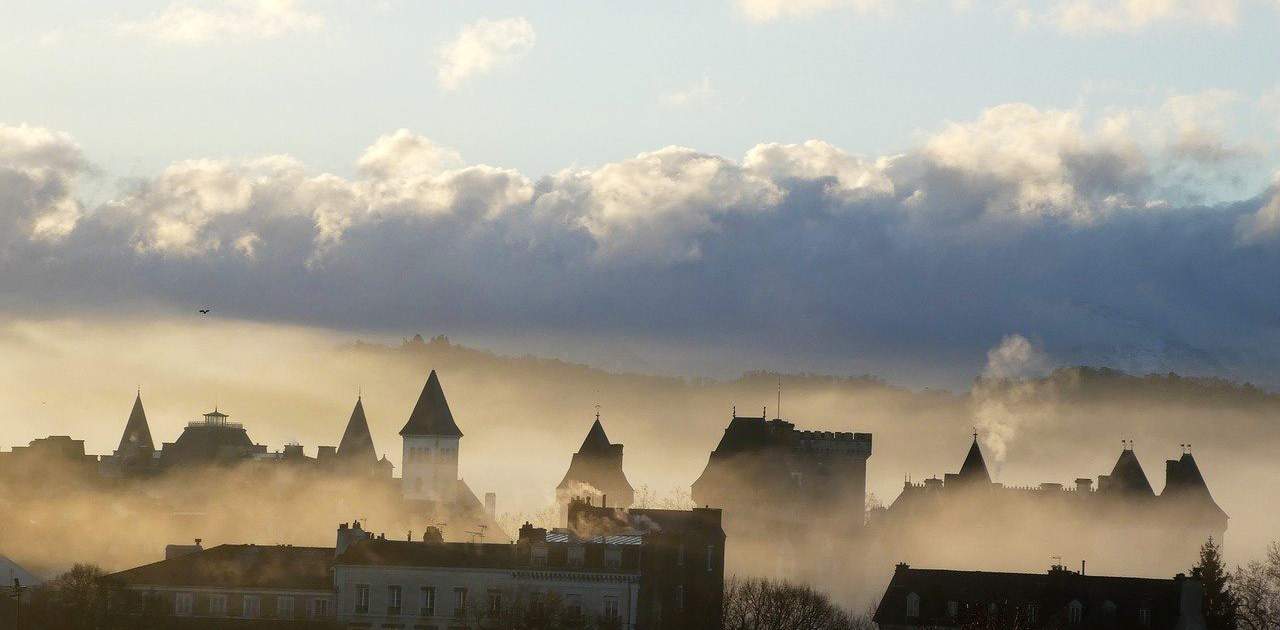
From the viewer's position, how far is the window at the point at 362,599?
126125 millimetres

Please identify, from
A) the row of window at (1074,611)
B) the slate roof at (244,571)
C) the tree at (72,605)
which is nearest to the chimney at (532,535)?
the slate roof at (244,571)

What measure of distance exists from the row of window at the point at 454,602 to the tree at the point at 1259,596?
3505 cm

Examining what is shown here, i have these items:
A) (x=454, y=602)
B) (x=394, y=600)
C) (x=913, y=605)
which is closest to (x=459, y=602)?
(x=454, y=602)

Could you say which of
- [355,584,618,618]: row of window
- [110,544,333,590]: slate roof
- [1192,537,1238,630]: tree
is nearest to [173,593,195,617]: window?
[110,544,333,590]: slate roof

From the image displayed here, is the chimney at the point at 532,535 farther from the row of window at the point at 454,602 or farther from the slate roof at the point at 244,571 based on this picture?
the slate roof at the point at 244,571

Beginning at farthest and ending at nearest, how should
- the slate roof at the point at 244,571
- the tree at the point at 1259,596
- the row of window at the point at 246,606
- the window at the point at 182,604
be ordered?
the tree at the point at 1259,596 < the slate roof at the point at 244,571 < the window at the point at 182,604 < the row of window at the point at 246,606

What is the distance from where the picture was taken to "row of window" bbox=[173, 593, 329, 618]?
127250 mm

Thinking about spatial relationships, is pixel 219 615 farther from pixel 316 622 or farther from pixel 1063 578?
pixel 1063 578

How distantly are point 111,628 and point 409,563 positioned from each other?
12.3m

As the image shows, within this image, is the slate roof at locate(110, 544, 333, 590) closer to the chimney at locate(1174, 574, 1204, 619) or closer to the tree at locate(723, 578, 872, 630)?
the tree at locate(723, 578, 872, 630)

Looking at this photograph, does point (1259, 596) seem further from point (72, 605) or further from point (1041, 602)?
point (72, 605)

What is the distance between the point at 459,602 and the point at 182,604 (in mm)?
11798

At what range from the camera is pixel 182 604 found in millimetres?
128375

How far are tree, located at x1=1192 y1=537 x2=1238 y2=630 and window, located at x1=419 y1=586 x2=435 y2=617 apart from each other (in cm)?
3471
